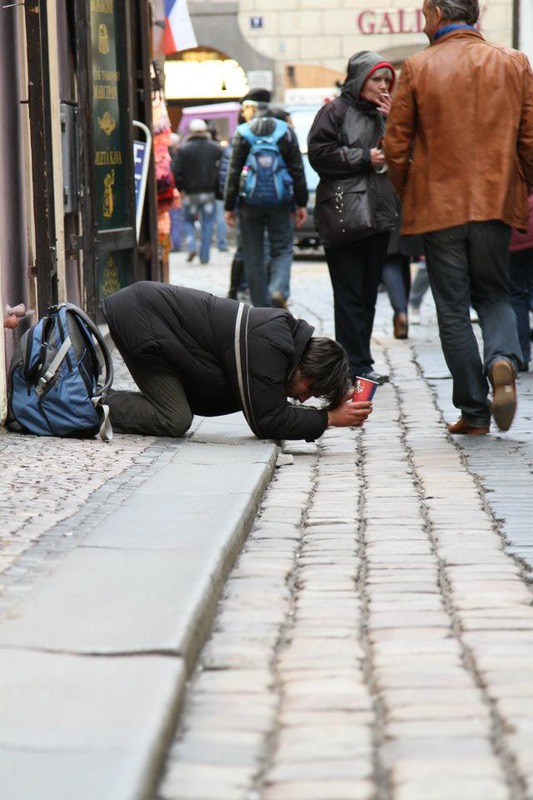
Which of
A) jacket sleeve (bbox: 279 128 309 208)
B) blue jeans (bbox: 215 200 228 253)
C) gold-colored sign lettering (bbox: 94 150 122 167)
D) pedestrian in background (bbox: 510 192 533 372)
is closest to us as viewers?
pedestrian in background (bbox: 510 192 533 372)

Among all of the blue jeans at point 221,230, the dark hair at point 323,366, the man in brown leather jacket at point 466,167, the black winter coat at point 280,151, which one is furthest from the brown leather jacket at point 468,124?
the blue jeans at point 221,230

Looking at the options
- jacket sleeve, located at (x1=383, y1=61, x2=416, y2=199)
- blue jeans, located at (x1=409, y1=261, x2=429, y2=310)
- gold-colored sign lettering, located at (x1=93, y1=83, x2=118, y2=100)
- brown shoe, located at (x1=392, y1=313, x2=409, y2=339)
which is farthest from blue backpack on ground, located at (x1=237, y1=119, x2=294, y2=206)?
jacket sleeve, located at (x1=383, y1=61, x2=416, y2=199)

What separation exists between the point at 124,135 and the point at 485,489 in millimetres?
6119

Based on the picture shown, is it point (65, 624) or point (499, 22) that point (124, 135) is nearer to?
point (65, 624)

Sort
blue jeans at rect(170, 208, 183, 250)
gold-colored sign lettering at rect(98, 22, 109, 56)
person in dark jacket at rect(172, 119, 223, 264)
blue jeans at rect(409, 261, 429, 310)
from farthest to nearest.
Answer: blue jeans at rect(170, 208, 183, 250) → person in dark jacket at rect(172, 119, 223, 264) → blue jeans at rect(409, 261, 429, 310) → gold-colored sign lettering at rect(98, 22, 109, 56)

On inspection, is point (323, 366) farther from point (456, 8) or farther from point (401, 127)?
point (456, 8)

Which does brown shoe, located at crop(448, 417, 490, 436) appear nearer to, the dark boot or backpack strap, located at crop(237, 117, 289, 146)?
backpack strap, located at crop(237, 117, 289, 146)

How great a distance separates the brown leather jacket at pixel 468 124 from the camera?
7.25m

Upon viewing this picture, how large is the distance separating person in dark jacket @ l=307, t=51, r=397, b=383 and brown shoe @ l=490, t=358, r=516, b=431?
1996 millimetres

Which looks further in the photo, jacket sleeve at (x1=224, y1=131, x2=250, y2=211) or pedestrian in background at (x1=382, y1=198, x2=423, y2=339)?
jacket sleeve at (x1=224, y1=131, x2=250, y2=211)

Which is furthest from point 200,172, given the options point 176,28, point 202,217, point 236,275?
point 236,275

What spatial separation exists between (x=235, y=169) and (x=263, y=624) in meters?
8.87

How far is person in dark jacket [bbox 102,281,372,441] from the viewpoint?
21.5 feet

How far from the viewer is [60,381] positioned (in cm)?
704
